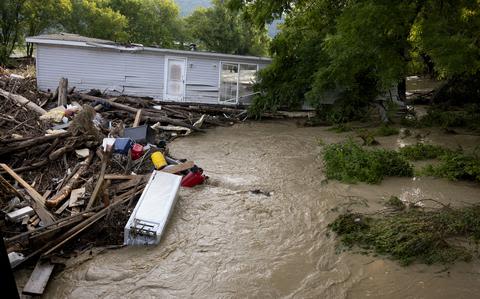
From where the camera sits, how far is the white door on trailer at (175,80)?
65.8ft

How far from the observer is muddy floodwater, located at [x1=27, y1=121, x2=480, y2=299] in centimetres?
606

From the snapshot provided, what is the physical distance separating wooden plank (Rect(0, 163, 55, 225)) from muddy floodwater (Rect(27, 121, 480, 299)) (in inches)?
58.1

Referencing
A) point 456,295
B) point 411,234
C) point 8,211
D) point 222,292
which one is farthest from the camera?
point 8,211

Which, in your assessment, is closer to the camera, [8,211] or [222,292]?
[222,292]

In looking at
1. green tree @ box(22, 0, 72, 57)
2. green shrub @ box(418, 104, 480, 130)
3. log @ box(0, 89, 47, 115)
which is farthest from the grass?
green tree @ box(22, 0, 72, 57)

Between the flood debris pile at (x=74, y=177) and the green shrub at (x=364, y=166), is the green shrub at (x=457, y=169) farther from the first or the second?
the flood debris pile at (x=74, y=177)

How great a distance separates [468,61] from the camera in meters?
10.6

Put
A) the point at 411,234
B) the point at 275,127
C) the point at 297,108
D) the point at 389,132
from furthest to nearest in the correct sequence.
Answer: the point at 297,108 → the point at 275,127 → the point at 389,132 → the point at 411,234

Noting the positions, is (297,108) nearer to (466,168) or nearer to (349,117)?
(349,117)

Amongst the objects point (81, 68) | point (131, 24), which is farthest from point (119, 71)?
point (131, 24)

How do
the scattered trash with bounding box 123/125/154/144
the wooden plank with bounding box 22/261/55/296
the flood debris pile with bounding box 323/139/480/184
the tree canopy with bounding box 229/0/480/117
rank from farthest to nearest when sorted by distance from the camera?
the scattered trash with bounding box 123/125/154/144
the flood debris pile with bounding box 323/139/480/184
the tree canopy with bounding box 229/0/480/117
the wooden plank with bounding box 22/261/55/296

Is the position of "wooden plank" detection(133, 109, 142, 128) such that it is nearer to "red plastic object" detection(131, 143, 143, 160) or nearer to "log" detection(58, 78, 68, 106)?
"log" detection(58, 78, 68, 106)

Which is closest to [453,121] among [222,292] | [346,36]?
[346,36]

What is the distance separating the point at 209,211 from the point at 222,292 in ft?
9.68
